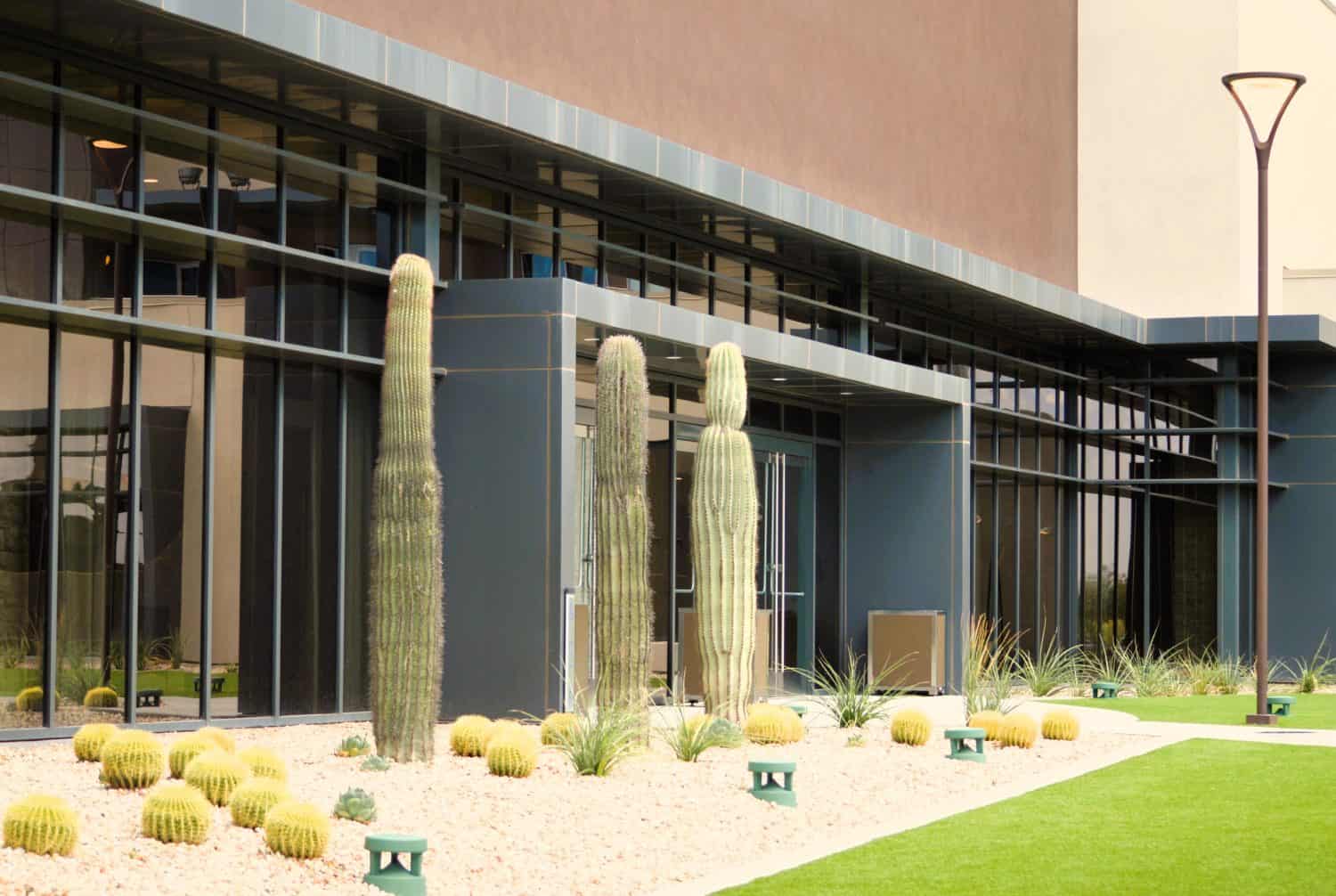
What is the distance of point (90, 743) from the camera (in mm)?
12320

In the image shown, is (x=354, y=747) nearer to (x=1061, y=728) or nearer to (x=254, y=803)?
(x=254, y=803)

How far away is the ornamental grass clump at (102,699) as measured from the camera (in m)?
14.2

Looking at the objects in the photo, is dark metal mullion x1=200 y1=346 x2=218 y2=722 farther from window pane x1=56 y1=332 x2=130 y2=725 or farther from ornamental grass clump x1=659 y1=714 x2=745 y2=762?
ornamental grass clump x1=659 y1=714 x2=745 y2=762

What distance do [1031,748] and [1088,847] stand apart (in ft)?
18.6

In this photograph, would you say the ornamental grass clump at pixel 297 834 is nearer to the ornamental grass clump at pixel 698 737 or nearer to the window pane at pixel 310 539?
Answer: the ornamental grass clump at pixel 698 737

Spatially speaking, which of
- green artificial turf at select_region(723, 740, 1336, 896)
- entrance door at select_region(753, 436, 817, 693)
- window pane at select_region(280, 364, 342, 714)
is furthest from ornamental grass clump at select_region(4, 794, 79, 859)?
entrance door at select_region(753, 436, 817, 693)

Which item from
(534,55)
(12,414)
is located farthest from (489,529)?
(534,55)

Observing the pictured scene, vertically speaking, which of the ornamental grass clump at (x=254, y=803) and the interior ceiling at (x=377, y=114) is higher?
the interior ceiling at (x=377, y=114)

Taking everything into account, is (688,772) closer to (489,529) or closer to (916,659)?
(489,529)

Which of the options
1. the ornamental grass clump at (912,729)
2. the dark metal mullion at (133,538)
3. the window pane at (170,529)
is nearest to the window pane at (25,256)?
the dark metal mullion at (133,538)

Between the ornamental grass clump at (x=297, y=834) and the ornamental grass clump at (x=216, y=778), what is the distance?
1.15 metres

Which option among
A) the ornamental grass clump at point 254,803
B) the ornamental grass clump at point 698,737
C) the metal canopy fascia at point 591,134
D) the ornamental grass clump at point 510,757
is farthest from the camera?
the metal canopy fascia at point 591,134

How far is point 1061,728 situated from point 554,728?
5000mm

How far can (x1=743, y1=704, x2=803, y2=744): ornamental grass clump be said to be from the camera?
1493 centimetres
